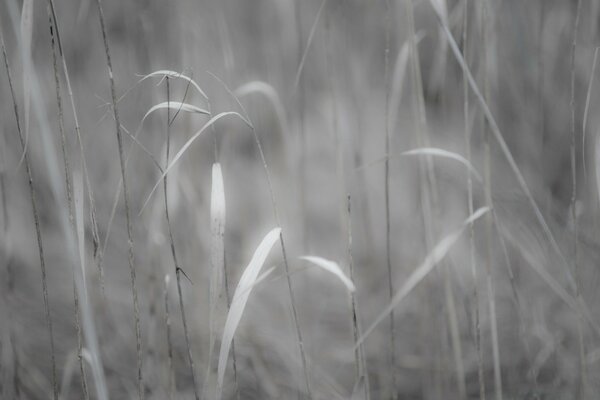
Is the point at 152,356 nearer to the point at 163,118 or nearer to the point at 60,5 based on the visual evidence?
the point at 163,118

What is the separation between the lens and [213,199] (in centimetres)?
47

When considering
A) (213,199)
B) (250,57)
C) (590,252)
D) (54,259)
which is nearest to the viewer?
(213,199)

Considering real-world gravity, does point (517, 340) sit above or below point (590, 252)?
below

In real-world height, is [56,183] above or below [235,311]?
above

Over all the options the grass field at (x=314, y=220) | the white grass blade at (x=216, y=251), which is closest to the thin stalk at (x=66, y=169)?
the grass field at (x=314, y=220)

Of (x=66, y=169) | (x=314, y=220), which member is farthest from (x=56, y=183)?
(x=314, y=220)

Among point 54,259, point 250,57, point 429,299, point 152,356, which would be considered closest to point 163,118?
point 54,259

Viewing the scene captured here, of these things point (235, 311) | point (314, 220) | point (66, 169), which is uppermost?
point (66, 169)

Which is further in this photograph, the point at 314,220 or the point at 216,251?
the point at 314,220

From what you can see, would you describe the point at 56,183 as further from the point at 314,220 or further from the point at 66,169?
the point at 314,220

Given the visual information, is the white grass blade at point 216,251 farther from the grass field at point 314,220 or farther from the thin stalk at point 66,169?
the thin stalk at point 66,169

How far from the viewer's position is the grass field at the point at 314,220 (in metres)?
0.54

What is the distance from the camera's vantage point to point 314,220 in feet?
4.14

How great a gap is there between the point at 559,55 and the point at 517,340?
551 mm
